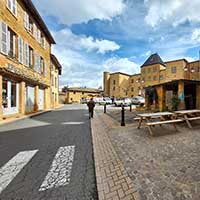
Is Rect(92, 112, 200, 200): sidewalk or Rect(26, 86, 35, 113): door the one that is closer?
Rect(92, 112, 200, 200): sidewalk

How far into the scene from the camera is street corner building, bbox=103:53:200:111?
44.5 feet

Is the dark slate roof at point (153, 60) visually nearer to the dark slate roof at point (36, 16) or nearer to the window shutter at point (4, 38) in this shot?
the dark slate roof at point (36, 16)

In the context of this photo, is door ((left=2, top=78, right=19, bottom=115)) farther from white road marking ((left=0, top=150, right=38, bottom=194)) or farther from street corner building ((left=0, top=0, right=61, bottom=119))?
white road marking ((left=0, top=150, right=38, bottom=194))

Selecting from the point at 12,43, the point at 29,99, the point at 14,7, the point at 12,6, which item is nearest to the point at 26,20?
the point at 14,7

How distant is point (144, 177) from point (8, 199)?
2.39 metres

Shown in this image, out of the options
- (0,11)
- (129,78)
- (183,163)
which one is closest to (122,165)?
(183,163)

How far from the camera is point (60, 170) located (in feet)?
12.4

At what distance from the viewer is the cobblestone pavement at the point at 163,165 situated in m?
2.85

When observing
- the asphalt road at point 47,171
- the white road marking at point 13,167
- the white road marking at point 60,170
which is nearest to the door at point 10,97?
the asphalt road at point 47,171

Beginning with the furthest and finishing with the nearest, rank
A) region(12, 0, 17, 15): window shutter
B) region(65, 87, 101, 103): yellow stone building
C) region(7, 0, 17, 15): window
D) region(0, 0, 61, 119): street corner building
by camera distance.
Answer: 1. region(65, 87, 101, 103): yellow stone building
2. region(12, 0, 17, 15): window shutter
3. region(7, 0, 17, 15): window
4. region(0, 0, 61, 119): street corner building

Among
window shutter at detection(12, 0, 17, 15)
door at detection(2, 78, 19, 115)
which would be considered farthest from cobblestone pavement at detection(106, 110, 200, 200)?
window shutter at detection(12, 0, 17, 15)

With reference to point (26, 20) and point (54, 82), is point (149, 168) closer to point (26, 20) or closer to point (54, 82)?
point (26, 20)

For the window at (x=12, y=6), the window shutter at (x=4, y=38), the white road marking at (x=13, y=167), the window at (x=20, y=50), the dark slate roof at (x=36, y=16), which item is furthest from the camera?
the dark slate roof at (x=36, y=16)

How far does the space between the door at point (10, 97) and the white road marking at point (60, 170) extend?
8907mm
